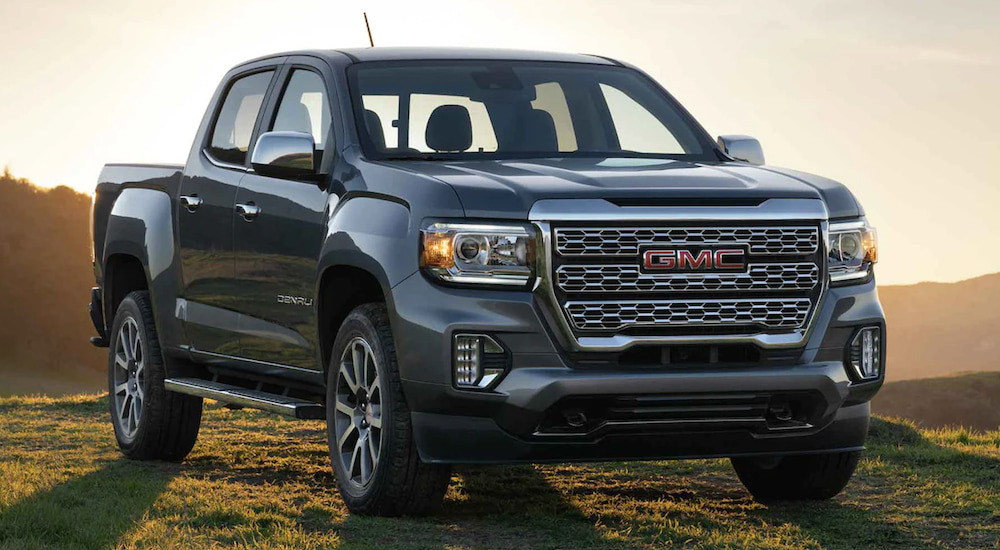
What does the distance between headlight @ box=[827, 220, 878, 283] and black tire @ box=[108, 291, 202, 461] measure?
4.21m

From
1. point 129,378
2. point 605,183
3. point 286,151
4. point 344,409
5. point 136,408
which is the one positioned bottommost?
point 136,408

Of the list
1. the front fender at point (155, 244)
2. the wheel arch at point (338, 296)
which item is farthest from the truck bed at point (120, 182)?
the wheel arch at point (338, 296)

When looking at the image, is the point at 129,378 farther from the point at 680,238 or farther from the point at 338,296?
the point at 680,238

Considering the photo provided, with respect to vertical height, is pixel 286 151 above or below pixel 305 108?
below

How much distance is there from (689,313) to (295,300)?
6.82 ft

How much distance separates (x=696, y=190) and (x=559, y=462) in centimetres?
119

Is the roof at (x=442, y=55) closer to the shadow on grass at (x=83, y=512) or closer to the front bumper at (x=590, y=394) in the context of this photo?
the front bumper at (x=590, y=394)

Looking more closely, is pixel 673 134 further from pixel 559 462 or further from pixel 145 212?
pixel 145 212

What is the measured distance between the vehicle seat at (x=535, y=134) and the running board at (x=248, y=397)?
1519 mm

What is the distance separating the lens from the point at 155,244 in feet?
29.1

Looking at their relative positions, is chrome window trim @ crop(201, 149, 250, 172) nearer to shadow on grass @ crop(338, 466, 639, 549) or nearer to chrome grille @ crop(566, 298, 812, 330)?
shadow on grass @ crop(338, 466, 639, 549)

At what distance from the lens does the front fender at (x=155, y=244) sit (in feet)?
28.7

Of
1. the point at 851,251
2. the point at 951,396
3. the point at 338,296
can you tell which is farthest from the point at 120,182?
the point at 951,396

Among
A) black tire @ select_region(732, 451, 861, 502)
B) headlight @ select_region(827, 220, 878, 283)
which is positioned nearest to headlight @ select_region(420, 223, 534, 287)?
headlight @ select_region(827, 220, 878, 283)
